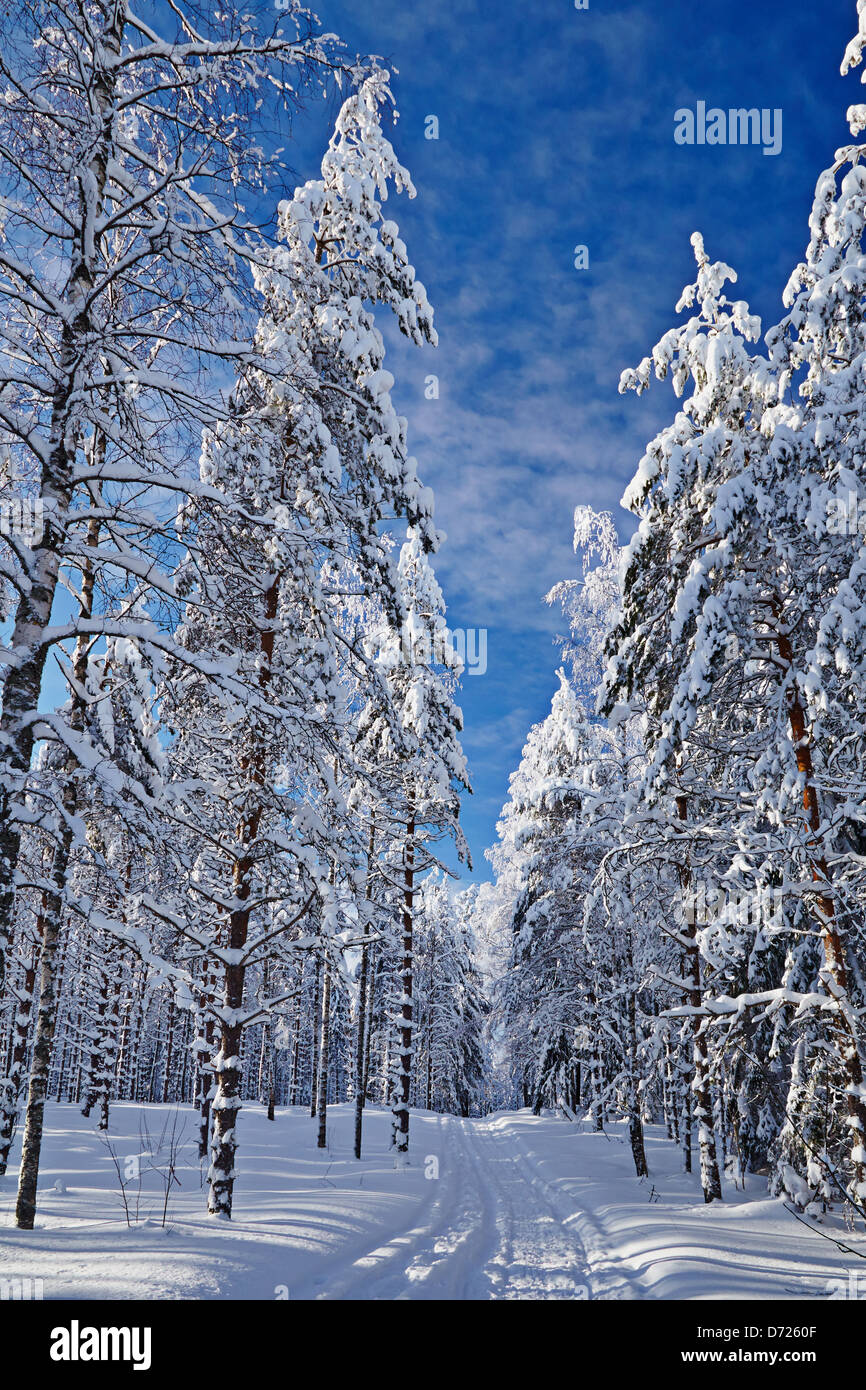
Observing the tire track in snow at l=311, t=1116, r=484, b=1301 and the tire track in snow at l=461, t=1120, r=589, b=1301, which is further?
the tire track in snow at l=461, t=1120, r=589, b=1301

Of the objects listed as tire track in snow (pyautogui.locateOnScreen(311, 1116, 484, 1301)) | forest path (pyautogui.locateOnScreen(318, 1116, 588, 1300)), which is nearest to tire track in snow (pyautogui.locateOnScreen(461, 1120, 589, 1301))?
forest path (pyautogui.locateOnScreen(318, 1116, 588, 1300))

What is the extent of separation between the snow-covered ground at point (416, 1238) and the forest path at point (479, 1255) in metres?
0.03

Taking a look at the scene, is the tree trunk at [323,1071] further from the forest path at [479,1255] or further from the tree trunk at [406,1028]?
the forest path at [479,1255]

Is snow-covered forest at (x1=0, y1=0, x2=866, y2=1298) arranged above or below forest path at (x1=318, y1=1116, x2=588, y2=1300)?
above

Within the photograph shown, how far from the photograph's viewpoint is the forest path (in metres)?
6.07

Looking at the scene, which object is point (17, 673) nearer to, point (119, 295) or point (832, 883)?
point (119, 295)

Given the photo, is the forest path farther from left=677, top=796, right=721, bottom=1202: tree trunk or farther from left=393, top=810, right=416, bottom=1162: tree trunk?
left=677, top=796, right=721, bottom=1202: tree trunk

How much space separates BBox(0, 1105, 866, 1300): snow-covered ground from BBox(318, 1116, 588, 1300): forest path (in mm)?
30

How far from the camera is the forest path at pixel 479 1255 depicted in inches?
239

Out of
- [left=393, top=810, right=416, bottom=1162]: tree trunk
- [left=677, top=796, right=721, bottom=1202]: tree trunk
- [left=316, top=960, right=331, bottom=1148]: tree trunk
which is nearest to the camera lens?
[left=677, top=796, right=721, bottom=1202]: tree trunk

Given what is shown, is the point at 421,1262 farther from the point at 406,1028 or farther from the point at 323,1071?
the point at 323,1071
